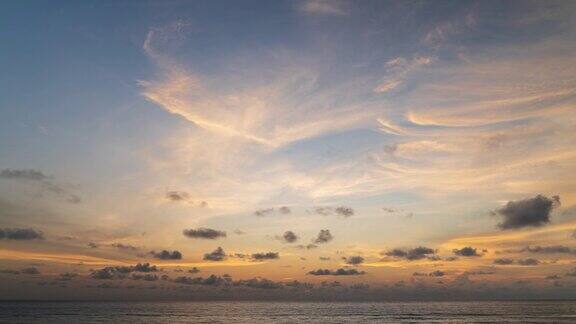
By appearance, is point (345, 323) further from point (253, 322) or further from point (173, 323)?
point (173, 323)

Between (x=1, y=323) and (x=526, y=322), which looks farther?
(x=526, y=322)

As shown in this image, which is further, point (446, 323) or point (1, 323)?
point (446, 323)

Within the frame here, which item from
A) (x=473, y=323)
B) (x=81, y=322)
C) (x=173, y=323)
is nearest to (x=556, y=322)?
(x=473, y=323)

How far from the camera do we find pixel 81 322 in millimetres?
137000

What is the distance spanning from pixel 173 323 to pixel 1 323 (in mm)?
45613

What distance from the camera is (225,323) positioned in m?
139

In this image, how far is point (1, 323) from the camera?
424ft

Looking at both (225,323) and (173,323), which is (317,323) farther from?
(173,323)

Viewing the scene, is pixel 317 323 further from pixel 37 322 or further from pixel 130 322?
pixel 37 322

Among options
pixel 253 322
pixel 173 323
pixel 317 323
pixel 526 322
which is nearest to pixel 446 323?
pixel 526 322

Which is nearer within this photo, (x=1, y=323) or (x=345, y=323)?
(x=1, y=323)

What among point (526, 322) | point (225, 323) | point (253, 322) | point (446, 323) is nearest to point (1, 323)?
point (225, 323)

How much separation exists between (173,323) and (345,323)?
5069cm

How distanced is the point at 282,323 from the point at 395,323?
3378 centimetres
